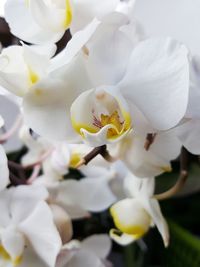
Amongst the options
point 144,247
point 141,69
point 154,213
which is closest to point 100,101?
point 141,69

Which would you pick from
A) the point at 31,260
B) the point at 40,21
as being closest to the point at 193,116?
the point at 40,21

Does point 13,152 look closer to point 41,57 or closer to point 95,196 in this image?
point 95,196

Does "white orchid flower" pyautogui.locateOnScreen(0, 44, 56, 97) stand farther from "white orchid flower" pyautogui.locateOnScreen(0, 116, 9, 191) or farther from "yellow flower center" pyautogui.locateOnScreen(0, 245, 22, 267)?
"yellow flower center" pyautogui.locateOnScreen(0, 245, 22, 267)

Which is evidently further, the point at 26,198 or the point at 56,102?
the point at 26,198

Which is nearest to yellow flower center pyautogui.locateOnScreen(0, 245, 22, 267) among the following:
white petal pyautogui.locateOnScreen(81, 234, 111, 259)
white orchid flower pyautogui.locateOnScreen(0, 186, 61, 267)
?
white orchid flower pyautogui.locateOnScreen(0, 186, 61, 267)

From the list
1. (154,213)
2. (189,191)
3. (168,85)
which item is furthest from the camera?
(189,191)

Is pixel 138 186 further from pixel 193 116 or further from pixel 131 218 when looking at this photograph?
pixel 193 116
